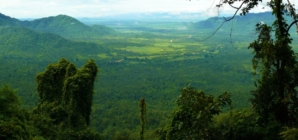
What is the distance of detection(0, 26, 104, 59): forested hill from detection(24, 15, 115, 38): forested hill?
57.7 metres

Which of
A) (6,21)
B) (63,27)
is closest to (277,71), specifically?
(6,21)

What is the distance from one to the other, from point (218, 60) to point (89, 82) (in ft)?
309

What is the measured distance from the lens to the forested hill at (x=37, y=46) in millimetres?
103750

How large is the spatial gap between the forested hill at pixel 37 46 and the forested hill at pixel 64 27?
5769cm

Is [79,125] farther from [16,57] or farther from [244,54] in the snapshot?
[244,54]

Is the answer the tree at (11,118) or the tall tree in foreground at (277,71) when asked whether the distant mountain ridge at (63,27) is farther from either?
the tall tree in foreground at (277,71)

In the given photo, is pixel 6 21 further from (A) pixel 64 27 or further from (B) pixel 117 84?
(B) pixel 117 84

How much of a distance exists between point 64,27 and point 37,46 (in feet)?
257

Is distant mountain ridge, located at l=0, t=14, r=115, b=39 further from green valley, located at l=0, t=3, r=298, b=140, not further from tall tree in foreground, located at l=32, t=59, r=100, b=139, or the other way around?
tall tree in foreground, located at l=32, t=59, r=100, b=139

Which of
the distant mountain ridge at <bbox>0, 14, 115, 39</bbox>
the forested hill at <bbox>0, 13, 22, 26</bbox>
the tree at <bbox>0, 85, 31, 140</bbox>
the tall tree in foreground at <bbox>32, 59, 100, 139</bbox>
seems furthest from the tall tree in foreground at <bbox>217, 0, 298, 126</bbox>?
the distant mountain ridge at <bbox>0, 14, 115, 39</bbox>

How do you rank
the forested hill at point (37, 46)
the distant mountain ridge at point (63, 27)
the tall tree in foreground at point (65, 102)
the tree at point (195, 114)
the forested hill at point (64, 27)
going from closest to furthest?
the tree at point (195, 114) < the tall tree in foreground at point (65, 102) < the forested hill at point (37, 46) < the distant mountain ridge at point (63, 27) < the forested hill at point (64, 27)

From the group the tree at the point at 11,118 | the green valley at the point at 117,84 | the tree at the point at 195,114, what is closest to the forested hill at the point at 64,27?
the green valley at the point at 117,84

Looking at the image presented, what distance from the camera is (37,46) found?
112m

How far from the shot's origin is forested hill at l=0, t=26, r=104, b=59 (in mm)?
103750
